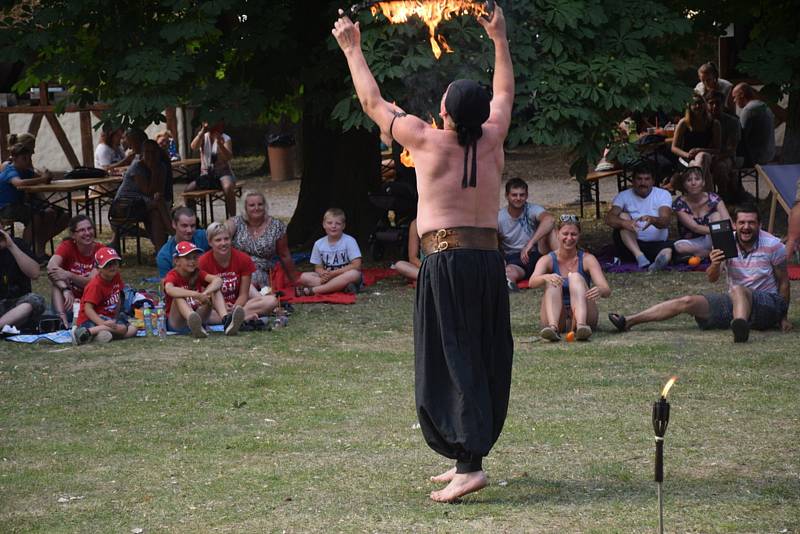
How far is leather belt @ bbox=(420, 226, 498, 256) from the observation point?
5.54 m

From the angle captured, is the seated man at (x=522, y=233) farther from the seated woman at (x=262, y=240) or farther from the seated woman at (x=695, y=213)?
the seated woman at (x=262, y=240)

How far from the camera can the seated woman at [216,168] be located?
1669cm

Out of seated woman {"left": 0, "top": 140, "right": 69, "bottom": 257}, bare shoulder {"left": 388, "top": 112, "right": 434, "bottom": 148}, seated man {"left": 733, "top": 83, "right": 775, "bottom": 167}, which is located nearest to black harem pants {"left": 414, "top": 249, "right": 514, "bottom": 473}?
bare shoulder {"left": 388, "top": 112, "right": 434, "bottom": 148}

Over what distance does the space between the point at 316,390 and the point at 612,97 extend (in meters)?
5.15

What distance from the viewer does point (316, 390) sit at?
802 centimetres

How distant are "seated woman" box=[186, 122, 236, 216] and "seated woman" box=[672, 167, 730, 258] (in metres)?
6.11

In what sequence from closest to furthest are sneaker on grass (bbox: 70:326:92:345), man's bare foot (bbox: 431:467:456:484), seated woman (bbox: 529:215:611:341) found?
man's bare foot (bbox: 431:467:456:484), seated woman (bbox: 529:215:611:341), sneaker on grass (bbox: 70:326:92:345)

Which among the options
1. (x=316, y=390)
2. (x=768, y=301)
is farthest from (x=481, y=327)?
(x=768, y=301)

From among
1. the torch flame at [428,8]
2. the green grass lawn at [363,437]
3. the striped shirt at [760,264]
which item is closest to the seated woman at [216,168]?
the green grass lawn at [363,437]

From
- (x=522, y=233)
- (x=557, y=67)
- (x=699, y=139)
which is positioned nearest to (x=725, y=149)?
(x=699, y=139)

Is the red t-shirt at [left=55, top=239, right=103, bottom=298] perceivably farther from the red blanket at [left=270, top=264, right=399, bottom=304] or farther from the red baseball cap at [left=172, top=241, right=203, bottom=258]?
the red blanket at [left=270, top=264, right=399, bottom=304]

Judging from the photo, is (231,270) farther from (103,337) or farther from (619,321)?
(619,321)

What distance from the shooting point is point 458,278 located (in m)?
5.52

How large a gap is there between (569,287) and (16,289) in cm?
433
